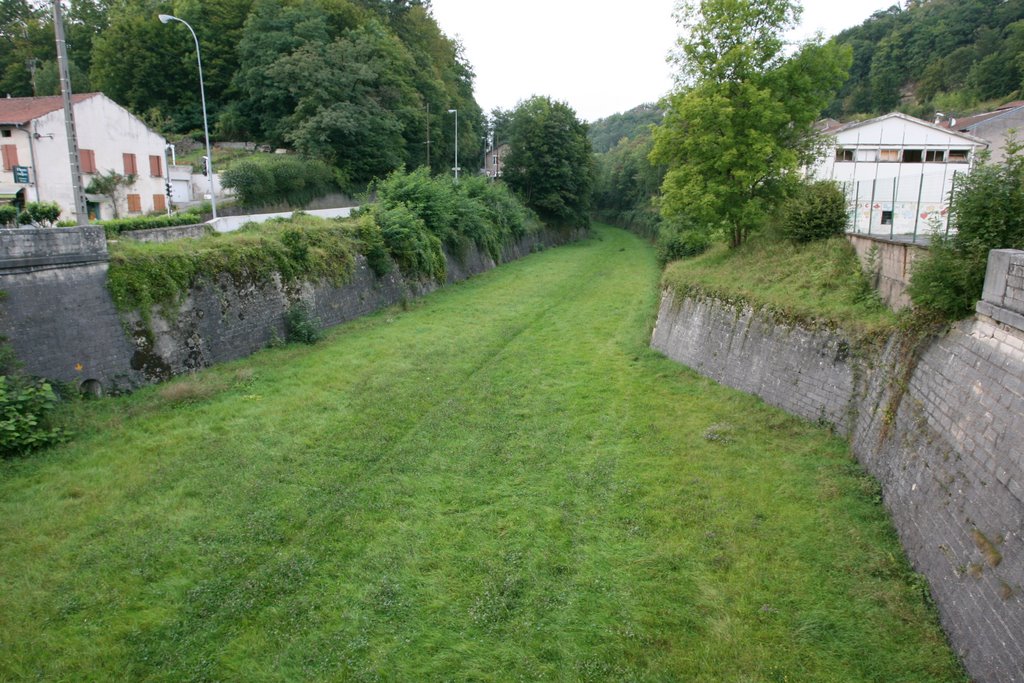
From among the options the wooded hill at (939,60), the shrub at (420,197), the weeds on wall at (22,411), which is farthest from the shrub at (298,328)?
the wooded hill at (939,60)

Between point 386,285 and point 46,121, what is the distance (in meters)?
17.0

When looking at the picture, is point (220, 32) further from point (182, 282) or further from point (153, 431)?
point (153, 431)

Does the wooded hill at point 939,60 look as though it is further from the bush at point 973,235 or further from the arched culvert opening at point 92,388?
the arched culvert opening at point 92,388

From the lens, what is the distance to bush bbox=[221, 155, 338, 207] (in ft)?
91.1

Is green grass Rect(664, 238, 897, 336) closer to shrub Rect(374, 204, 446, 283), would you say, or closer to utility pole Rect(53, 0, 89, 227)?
shrub Rect(374, 204, 446, 283)

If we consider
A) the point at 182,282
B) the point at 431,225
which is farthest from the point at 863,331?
the point at 431,225

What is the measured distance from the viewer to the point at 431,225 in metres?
24.9

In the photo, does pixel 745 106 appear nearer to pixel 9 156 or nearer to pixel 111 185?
pixel 111 185

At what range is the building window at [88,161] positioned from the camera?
85.6ft

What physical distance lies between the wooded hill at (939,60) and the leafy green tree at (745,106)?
47610 millimetres

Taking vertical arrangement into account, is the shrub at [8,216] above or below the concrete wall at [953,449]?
above

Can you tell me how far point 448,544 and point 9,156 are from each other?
28.5 meters

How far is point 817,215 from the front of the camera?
43.5 feet

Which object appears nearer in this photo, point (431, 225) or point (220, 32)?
point (431, 225)
